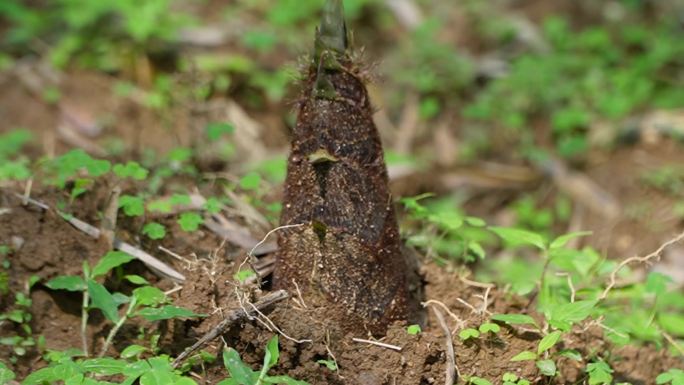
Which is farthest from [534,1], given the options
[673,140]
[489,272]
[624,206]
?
[489,272]

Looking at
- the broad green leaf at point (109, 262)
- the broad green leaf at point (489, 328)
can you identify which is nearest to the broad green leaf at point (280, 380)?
the broad green leaf at point (489, 328)

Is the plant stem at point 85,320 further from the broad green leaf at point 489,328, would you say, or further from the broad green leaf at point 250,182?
the broad green leaf at point 489,328

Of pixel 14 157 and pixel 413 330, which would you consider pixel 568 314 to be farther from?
pixel 14 157

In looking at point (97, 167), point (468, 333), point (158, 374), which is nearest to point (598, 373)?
point (468, 333)

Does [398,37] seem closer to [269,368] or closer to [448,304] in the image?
[448,304]

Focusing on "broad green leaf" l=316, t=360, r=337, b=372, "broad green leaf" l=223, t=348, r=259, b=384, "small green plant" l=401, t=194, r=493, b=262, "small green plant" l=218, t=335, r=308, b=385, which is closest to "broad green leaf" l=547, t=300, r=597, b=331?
"small green plant" l=401, t=194, r=493, b=262

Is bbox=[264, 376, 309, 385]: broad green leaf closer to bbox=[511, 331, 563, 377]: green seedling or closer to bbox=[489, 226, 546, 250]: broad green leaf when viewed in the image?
bbox=[511, 331, 563, 377]: green seedling
